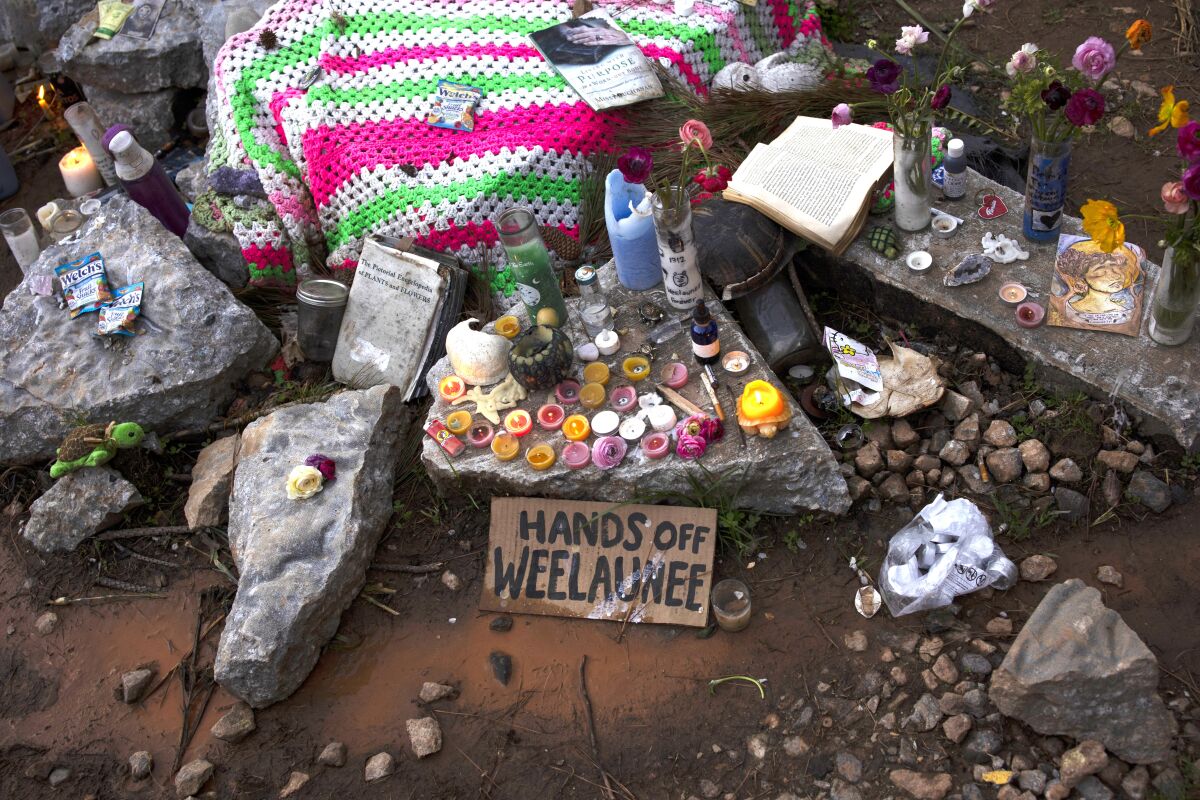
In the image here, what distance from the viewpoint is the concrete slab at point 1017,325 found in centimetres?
304

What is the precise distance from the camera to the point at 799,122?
391 cm

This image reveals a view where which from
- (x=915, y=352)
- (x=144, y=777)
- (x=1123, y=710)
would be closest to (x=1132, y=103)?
(x=915, y=352)

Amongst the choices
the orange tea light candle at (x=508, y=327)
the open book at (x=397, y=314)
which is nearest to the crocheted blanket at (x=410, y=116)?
the open book at (x=397, y=314)

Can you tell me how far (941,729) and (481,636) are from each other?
4.74 feet

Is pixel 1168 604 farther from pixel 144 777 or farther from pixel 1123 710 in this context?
→ pixel 144 777

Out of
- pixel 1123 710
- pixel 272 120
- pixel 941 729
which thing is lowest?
pixel 941 729

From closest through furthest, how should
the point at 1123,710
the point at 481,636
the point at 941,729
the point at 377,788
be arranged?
1. the point at 1123,710
2. the point at 941,729
3. the point at 377,788
4. the point at 481,636

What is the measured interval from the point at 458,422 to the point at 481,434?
0.09 m

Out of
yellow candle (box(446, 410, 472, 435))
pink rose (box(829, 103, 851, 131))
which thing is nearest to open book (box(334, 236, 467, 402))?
yellow candle (box(446, 410, 472, 435))

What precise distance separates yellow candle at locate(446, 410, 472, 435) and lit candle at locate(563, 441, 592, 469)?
1.25ft

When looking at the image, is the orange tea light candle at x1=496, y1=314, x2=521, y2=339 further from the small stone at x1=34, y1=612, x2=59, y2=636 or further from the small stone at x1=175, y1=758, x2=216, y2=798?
the small stone at x1=34, y1=612, x2=59, y2=636

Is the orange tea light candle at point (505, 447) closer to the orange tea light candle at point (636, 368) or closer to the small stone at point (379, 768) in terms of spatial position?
the orange tea light candle at point (636, 368)

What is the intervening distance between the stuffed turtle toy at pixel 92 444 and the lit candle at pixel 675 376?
2.05 meters

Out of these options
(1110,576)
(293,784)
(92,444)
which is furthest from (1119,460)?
(92,444)
